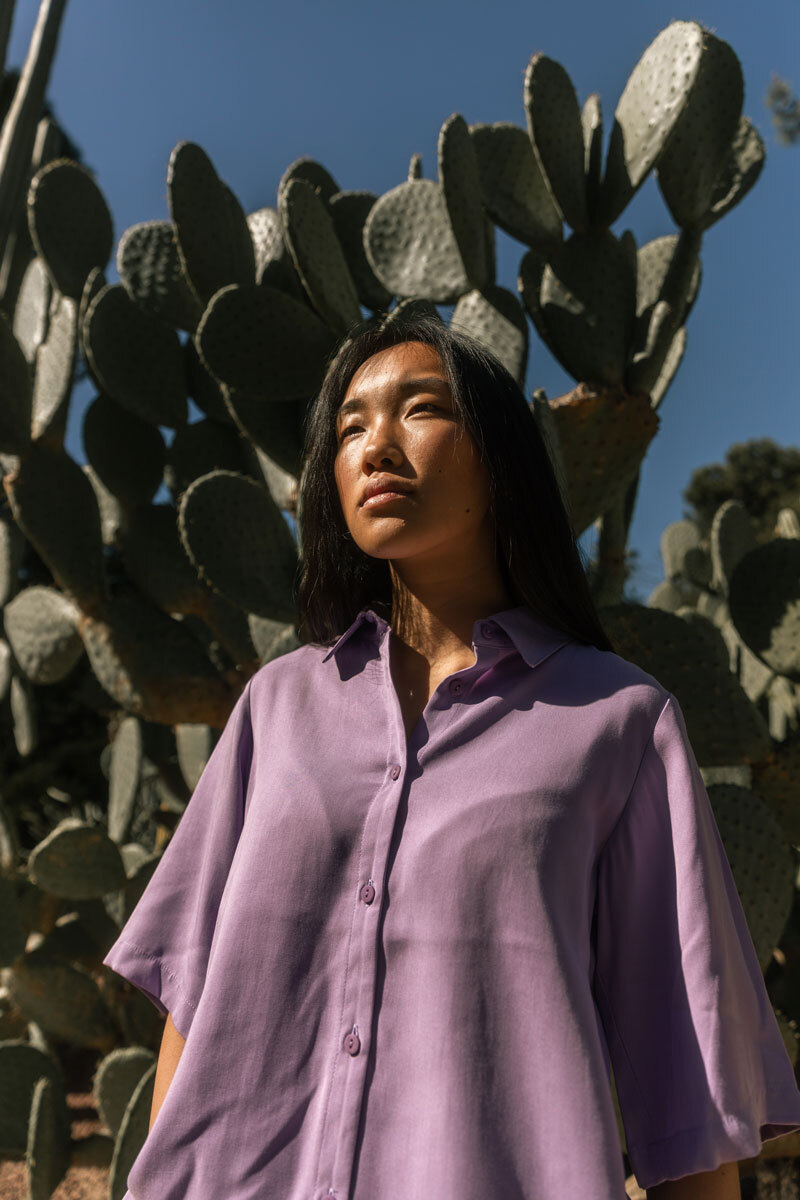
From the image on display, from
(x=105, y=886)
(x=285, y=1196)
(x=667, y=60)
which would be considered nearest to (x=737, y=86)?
(x=667, y=60)

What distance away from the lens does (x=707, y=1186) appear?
0.83 metres

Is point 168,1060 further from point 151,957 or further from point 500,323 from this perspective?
point 500,323

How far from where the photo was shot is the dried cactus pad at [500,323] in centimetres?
204

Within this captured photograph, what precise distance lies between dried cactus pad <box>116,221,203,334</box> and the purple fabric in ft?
5.96

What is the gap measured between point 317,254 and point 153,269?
24.4 inches

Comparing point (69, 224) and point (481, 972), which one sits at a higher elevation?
point (69, 224)

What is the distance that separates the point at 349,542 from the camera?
1.20m

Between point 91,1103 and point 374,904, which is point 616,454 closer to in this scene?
point 374,904

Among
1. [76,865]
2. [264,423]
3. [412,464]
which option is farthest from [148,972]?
[76,865]

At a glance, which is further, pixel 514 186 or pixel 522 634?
pixel 514 186

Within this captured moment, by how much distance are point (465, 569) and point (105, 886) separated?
1.89 meters

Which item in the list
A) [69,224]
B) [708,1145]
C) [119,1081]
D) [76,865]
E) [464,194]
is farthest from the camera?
[69,224]

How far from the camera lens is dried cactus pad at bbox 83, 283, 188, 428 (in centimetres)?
Answer: 242

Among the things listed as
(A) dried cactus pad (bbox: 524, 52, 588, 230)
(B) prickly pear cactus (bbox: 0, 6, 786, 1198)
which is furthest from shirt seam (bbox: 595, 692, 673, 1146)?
(A) dried cactus pad (bbox: 524, 52, 588, 230)
